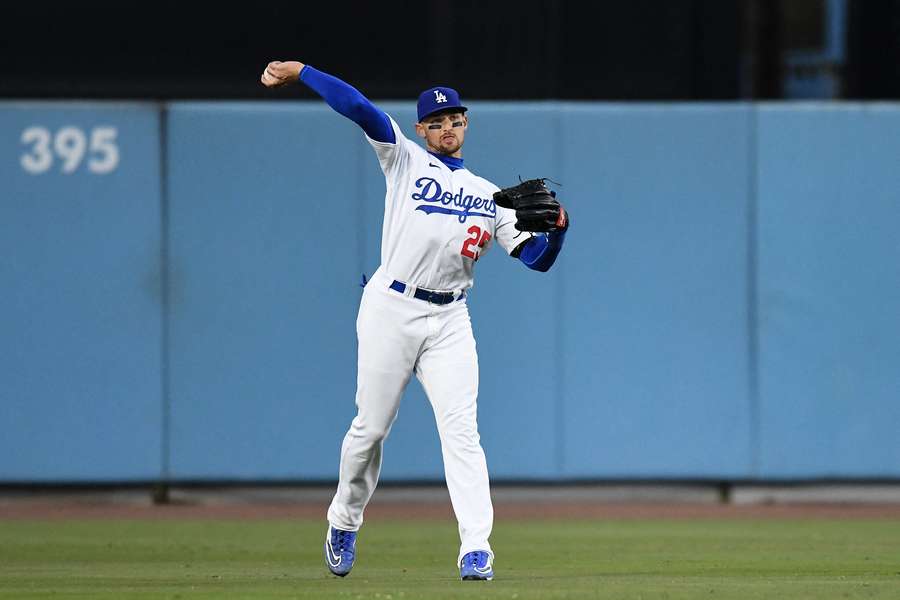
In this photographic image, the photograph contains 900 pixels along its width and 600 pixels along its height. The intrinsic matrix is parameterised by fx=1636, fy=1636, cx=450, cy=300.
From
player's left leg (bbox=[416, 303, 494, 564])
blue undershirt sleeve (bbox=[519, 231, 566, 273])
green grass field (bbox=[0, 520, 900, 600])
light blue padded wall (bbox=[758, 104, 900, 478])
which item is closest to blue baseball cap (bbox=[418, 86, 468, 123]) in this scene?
blue undershirt sleeve (bbox=[519, 231, 566, 273])

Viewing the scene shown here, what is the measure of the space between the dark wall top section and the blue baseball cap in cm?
367

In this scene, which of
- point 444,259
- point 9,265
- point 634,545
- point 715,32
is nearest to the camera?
point 444,259

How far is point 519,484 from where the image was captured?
9.27 metres

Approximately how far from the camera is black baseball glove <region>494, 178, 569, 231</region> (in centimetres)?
551

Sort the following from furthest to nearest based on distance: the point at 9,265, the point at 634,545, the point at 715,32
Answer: the point at 715,32, the point at 9,265, the point at 634,545

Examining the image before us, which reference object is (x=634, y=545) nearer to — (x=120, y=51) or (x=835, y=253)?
(x=835, y=253)

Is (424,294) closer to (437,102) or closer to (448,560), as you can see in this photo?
(437,102)

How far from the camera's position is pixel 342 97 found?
542 centimetres

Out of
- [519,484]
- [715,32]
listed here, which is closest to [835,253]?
[715,32]

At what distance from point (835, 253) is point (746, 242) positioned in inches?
19.8

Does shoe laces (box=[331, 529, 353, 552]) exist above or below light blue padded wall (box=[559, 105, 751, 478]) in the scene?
below

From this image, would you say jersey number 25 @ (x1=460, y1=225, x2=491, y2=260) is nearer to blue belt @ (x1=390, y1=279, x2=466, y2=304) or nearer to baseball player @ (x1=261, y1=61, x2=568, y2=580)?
baseball player @ (x1=261, y1=61, x2=568, y2=580)

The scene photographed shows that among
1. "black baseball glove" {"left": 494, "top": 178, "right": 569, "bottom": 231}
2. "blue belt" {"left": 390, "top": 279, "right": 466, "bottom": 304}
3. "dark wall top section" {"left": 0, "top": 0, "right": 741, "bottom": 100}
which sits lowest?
"blue belt" {"left": 390, "top": 279, "right": 466, "bottom": 304}

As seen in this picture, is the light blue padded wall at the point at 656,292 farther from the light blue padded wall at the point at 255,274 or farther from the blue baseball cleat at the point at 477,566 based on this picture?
the blue baseball cleat at the point at 477,566
